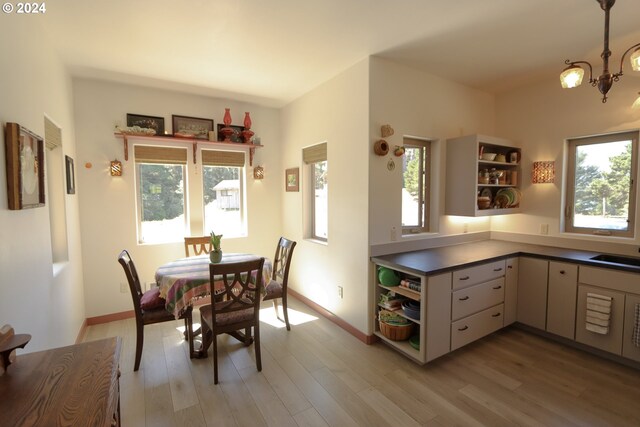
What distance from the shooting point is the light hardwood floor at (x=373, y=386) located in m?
1.85

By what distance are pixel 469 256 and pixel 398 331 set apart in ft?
3.25

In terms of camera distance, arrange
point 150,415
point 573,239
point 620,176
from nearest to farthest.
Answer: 1. point 150,415
2. point 620,176
3. point 573,239

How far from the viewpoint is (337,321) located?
3.16 meters

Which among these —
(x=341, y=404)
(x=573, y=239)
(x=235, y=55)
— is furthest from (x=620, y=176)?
(x=235, y=55)

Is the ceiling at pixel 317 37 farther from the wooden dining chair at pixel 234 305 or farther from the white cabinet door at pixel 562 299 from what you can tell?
the white cabinet door at pixel 562 299

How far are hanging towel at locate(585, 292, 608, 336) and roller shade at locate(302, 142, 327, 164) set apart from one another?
2.78 metres

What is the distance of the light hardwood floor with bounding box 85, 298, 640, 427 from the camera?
1.85m

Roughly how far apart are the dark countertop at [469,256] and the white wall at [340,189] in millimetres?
391

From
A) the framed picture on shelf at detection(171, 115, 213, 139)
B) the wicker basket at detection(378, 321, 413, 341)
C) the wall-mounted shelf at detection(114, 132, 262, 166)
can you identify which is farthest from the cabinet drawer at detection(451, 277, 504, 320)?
the framed picture on shelf at detection(171, 115, 213, 139)

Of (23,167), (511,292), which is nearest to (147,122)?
(23,167)

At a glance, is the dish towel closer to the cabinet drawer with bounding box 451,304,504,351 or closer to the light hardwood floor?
the light hardwood floor

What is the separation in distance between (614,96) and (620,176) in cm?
77

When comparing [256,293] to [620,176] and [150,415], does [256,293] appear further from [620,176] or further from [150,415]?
[620,176]

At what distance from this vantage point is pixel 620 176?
109 inches
